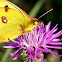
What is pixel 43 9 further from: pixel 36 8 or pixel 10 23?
pixel 10 23

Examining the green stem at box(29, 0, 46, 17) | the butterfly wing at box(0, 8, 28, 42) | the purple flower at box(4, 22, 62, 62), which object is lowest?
the purple flower at box(4, 22, 62, 62)

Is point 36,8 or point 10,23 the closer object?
point 10,23

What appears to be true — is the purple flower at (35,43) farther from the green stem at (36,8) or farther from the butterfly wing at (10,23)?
the green stem at (36,8)

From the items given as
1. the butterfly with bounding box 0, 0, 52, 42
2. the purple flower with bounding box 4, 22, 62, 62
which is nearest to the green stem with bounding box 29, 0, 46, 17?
the purple flower with bounding box 4, 22, 62, 62

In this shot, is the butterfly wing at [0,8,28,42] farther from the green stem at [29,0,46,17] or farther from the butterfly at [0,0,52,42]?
the green stem at [29,0,46,17]

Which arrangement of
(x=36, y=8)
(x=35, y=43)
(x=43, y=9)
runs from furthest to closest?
1. (x=43, y=9)
2. (x=36, y=8)
3. (x=35, y=43)

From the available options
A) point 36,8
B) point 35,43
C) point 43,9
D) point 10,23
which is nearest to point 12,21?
point 10,23

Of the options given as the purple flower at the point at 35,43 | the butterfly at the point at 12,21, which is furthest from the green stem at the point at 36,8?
the butterfly at the point at 12,21

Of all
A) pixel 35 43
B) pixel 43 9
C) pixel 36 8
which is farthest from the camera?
pixel 43 9

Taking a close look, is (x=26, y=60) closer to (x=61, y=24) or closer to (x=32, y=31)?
(x=32, y=31)
